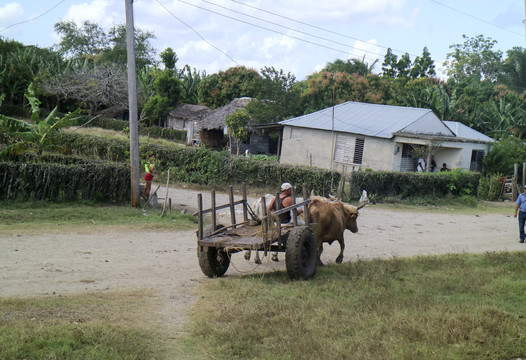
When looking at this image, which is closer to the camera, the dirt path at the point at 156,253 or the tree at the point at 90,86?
the dirt path at the point at 156,253

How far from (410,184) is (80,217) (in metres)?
14.8

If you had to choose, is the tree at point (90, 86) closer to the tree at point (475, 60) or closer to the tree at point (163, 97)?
the tree at point (163, 97)

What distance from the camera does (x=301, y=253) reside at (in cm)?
1001

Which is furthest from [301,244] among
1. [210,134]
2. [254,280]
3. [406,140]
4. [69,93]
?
[69,93]

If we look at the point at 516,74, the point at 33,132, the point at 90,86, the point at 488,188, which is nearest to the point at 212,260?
the point at 33,132

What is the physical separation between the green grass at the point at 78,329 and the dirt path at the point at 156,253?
0.74 m

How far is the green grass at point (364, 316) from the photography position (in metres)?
6.41

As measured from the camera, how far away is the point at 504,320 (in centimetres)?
725

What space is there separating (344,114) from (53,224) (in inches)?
942

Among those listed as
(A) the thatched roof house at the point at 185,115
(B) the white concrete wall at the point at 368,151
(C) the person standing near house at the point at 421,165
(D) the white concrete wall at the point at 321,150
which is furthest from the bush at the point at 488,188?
(A) the thatched roof house at the point at 185,115

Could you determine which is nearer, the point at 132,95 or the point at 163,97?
the point at 132,95

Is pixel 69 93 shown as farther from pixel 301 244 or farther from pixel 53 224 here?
pixel 301 244

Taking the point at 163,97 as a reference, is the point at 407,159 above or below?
below

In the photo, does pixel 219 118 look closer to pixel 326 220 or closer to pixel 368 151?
pixel 368 151
